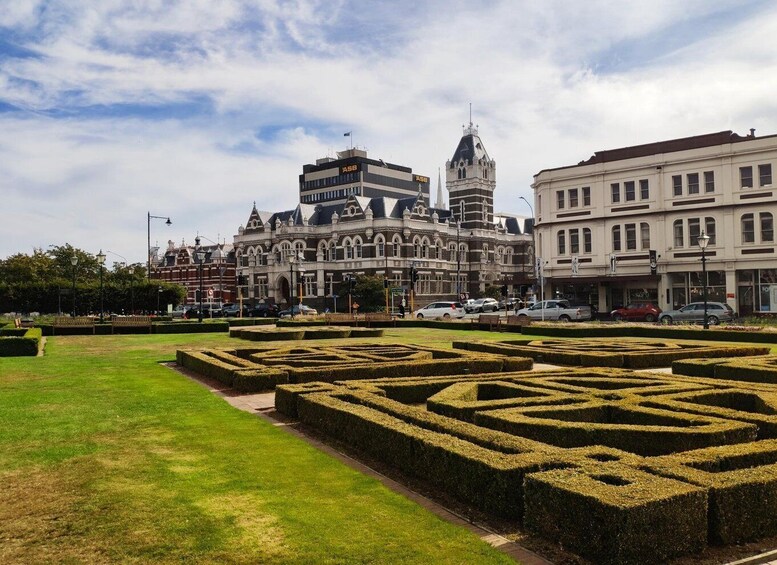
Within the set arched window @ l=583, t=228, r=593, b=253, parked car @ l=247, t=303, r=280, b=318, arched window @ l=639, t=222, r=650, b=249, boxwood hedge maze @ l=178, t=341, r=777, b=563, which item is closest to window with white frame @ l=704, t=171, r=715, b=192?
arched window @ l=639, t=222, r=650, b=249

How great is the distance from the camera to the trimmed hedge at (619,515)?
5812 millimetres

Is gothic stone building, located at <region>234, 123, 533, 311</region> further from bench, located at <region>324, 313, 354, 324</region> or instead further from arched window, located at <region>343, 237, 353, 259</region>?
bench, located at <region>324, 313, 354, 324</region>

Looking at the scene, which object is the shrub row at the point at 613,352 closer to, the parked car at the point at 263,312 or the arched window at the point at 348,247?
the parked car at the point at 263,312

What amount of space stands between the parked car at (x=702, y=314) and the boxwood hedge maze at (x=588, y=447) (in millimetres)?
28942

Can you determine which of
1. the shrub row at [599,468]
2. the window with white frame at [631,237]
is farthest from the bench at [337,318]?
the shrub row at [599,468]

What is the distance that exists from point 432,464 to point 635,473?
2372 mm

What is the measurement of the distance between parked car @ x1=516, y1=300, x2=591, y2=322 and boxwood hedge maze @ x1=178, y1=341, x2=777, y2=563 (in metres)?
32.8

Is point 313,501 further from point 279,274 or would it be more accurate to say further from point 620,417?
point 279,274

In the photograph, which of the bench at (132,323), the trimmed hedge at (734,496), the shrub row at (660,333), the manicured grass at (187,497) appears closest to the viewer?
the manicured grass at (187,497)

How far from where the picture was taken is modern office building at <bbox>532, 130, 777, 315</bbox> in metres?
49.5

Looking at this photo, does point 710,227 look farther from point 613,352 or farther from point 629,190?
point 613,352

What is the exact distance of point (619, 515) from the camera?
5773 millimetres

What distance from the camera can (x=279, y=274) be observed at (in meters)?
87.2

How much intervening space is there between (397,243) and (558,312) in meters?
35.6
